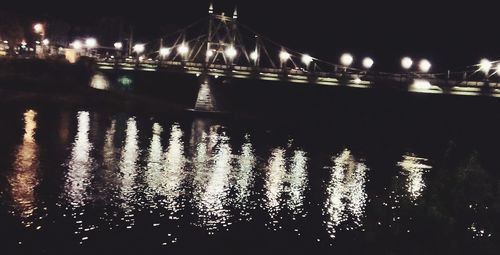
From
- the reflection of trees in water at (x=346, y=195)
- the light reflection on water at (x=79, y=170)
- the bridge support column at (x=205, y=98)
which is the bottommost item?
the reflection of trees in water at (x=346, y=195)

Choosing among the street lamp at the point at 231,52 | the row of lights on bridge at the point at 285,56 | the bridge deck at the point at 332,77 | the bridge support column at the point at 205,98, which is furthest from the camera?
the street lamp at the point at 231,52

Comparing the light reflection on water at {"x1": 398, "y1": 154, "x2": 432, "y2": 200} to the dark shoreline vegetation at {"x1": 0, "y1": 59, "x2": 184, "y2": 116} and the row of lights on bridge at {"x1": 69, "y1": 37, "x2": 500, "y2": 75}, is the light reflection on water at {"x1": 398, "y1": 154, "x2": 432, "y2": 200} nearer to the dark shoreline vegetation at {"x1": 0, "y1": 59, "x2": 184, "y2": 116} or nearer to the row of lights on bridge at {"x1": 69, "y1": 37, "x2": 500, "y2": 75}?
the row of lights on bridge at {"x1": 69, "y1": 37, "x2": 500, "y2": 75}

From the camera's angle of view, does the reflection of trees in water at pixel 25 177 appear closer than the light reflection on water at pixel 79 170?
Yes

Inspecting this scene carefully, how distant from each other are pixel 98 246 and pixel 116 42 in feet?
293

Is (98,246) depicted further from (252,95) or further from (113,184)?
(252,95)

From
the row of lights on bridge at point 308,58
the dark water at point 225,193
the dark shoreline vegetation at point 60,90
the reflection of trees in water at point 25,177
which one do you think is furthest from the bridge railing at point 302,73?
the reflection of trees in water at point 25,177

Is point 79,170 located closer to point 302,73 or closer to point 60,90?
point 302,73

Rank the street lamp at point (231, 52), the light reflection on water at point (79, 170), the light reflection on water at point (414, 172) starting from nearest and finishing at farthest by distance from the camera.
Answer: the light reflection on water at point (79, 170)
the light reflection on water at point (414, 172)
the street lamp at point (231, 52)

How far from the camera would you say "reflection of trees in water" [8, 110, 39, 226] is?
2411 centimetres

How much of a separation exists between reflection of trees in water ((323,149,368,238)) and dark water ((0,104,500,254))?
0.35 feet

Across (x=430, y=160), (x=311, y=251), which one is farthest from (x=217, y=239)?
(x=430, y=160)

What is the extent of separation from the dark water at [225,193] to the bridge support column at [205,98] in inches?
683

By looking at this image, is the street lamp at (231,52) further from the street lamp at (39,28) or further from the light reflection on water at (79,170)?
the street lamp at (39,28)

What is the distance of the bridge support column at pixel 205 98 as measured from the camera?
7275 cm
